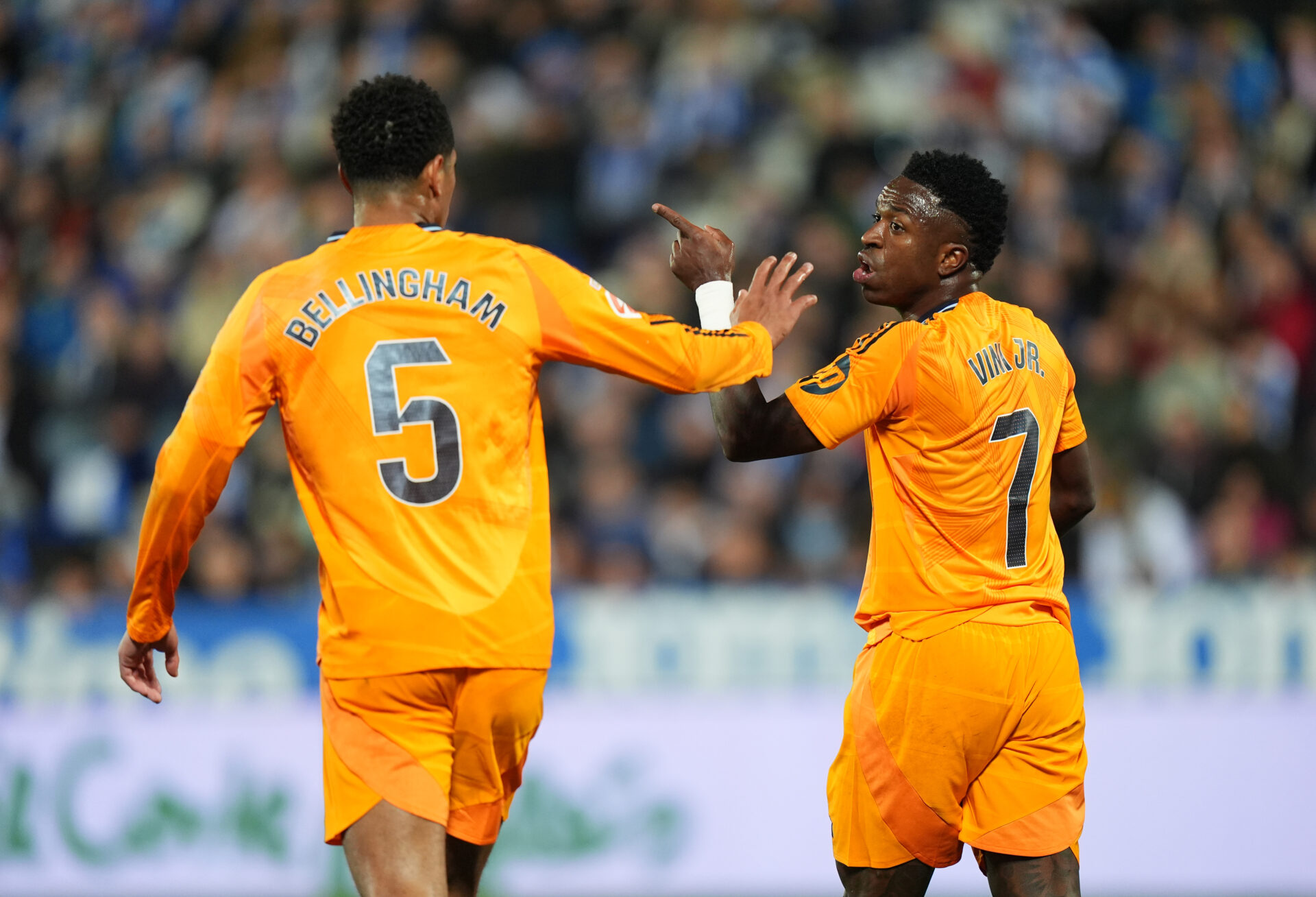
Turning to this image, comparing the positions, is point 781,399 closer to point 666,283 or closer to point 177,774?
point 177,774

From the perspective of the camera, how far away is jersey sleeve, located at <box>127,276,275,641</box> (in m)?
3.71

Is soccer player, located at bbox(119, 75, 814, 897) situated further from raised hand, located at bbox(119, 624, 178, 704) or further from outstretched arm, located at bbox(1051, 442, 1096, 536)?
outstretched arm, located at bbox(1051, 442, 1096, 536)

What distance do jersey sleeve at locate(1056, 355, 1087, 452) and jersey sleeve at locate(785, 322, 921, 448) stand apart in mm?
608

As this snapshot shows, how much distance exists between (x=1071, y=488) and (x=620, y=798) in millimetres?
3777

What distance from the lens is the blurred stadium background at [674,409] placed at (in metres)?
7.89

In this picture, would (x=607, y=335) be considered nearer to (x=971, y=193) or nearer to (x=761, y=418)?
(x=761, y=418)

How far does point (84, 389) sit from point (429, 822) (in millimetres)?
7952

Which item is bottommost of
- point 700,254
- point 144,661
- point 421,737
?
point 421,737

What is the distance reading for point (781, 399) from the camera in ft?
14.0

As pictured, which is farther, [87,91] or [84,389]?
[87,91]

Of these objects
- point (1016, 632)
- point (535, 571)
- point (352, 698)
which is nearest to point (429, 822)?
point (352, 698)

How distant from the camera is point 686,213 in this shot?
37.0 feet

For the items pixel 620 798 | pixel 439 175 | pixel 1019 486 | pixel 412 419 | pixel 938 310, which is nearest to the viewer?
pixel 412 419

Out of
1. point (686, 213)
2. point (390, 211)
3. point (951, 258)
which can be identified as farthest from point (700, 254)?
point (686, 213)
